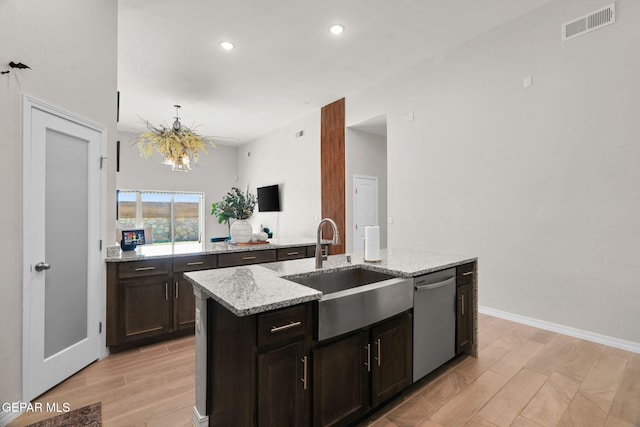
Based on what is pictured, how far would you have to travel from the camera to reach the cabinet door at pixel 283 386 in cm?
137

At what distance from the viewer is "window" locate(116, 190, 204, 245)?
810 centimetres

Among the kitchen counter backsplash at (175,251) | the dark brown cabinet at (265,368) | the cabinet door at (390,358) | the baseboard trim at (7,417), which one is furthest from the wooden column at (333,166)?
the baseboard trim at (7,417)

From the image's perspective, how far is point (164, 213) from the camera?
8641 mm

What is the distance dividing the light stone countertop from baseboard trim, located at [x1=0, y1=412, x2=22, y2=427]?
4.46 ft

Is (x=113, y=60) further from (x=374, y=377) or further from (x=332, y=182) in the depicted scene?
(x=332, y=182)

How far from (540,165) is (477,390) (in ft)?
8.33

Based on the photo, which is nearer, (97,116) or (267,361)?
(267,361)

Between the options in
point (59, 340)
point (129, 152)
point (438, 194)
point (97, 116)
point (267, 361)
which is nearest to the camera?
point (267, 361)

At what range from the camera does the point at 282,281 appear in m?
1.81

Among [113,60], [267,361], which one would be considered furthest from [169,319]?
[113,60]

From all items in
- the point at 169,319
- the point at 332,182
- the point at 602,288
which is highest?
the point at 332,182

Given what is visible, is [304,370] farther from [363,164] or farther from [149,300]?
[363,164]

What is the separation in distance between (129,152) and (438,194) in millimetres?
7874

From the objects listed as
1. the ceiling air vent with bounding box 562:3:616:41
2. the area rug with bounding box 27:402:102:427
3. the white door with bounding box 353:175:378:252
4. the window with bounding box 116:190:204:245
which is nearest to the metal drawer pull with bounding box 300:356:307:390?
the area rug with bounding box 27:402:102:427
